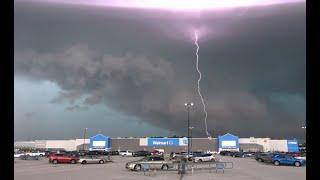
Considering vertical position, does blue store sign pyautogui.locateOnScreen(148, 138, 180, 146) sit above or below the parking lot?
below

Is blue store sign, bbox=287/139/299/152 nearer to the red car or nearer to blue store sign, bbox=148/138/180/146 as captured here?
blue store sign, bbox=148/138/180/146

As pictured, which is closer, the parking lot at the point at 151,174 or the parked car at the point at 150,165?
the parking lot at the point at 151,174

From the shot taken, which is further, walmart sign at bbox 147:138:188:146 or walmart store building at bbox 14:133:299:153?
walmart sign at bbox 147:138:188:146

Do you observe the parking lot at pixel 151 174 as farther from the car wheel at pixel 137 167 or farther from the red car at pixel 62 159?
the red car at pixel 62 159

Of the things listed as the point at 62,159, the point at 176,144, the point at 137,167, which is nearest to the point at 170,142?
the point at 176,144

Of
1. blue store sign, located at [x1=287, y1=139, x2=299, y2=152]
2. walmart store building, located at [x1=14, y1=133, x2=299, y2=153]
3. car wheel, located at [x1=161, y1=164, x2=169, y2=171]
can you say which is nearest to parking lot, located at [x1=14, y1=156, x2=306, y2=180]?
car wheel, located at [x1=161, y1=164, x2=169, y2=171]

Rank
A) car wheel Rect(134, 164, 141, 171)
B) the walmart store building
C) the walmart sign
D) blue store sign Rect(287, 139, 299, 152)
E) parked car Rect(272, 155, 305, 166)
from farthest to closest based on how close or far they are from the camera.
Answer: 1. blue store sign Rect(287, 139, 299, 152)
2. the walmart sign
3. the walmart store building
4. parked car Rect(272, 155, 305, 166)
5. car wheel Rect(134, 164, 141, 171)

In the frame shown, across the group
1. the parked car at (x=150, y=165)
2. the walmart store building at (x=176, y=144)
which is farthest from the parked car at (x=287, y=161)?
the walmart store building at (x=176, y=144)

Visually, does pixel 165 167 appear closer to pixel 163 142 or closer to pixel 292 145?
pixel 163 142
